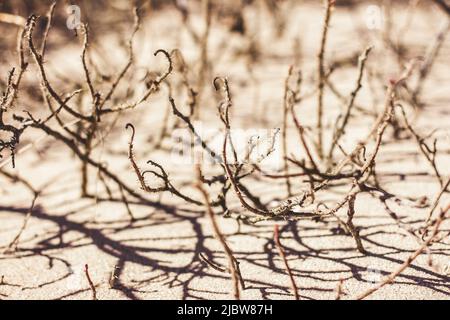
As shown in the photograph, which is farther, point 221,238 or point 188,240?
point 188,240

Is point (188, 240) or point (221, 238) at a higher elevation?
point (188, 240)

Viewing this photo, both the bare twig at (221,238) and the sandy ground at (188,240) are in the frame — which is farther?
the sandy ground at (188,240)

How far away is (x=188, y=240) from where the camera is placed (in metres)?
1.69

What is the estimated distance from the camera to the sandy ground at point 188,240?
1439 mm

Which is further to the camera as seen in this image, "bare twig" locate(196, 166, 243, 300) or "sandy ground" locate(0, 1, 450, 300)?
"sandy ground" locate(0, 1, 450, 300)

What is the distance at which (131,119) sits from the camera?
2.70 meters

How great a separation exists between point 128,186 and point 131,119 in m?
0.74

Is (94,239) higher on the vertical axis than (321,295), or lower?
higher

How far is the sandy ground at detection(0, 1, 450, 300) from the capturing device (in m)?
1.44
